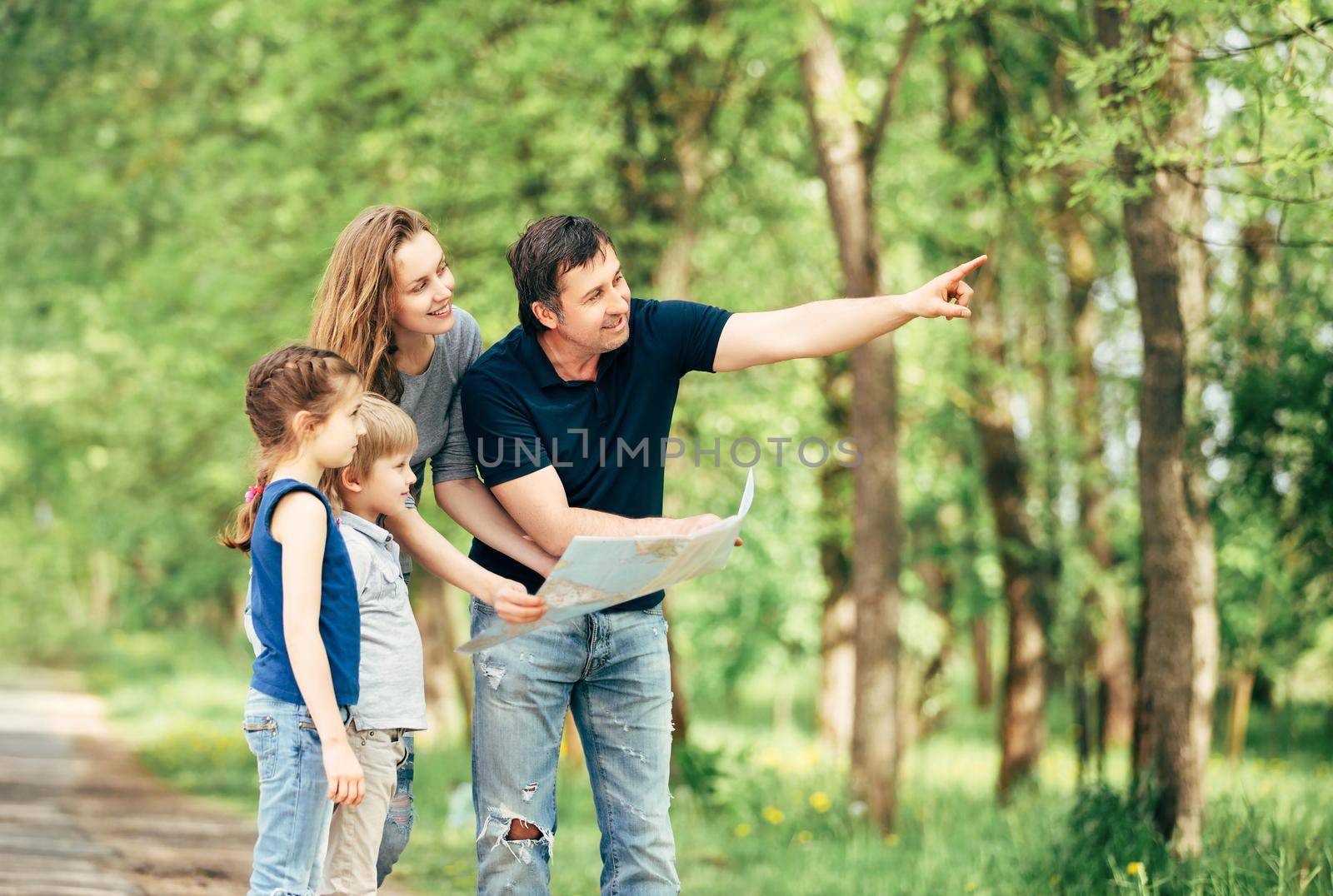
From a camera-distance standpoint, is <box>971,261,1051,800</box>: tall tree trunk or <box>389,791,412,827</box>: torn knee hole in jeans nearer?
<box>389,791,412,827</box>: torn knee hole in jeans

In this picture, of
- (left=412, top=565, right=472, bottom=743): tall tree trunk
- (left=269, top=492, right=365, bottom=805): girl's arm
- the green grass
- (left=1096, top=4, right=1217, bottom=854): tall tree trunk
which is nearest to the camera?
(left=269, top=492, right=365, bottom=805): girl's arm

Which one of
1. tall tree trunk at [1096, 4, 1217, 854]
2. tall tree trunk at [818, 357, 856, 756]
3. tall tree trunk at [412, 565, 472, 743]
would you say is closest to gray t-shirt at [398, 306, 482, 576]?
tall tree trunk at [1096, 4, 1217, 854]

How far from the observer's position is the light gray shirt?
3.39 meters

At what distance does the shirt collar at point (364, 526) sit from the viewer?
349 cm

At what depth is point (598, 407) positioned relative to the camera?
364 centimetres

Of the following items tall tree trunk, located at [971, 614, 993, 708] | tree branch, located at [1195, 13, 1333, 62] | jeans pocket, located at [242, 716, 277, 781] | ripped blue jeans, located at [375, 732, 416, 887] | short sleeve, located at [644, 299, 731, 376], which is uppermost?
tree branch, located at [1195, 13, 1333, 62]

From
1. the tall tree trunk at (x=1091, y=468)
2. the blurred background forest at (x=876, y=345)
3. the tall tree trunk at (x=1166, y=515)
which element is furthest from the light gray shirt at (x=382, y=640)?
the tall tree trunk at (x=1091, y=468)

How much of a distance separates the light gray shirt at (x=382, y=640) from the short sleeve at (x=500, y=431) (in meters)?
0.34

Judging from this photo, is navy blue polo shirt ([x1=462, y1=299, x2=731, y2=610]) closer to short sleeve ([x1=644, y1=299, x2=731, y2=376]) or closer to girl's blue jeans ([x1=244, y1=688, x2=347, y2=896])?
short sleeve ([x1=644, y1=299, x2=731, y2=376])

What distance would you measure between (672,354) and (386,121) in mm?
8355

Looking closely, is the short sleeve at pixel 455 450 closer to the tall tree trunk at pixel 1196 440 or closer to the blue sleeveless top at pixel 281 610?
the blue sleeveless top at pixel 281 610

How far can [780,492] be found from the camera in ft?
49.5

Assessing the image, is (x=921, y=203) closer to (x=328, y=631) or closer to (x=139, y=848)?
(x=139, y=848)

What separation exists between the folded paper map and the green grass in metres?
2.40
